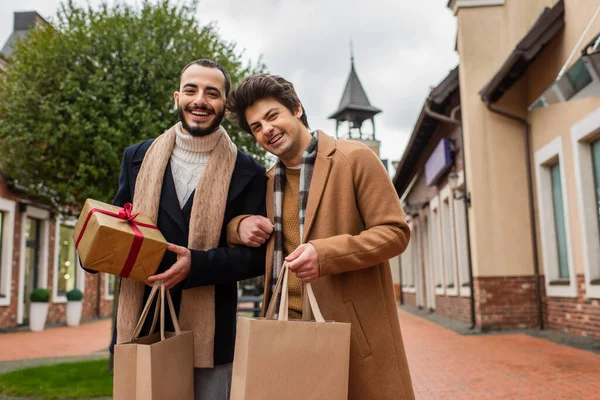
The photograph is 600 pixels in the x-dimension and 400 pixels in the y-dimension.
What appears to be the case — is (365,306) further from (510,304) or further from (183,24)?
(510,304)

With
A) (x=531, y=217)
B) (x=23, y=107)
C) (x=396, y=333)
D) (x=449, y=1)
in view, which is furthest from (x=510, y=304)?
(x=396, y=333)

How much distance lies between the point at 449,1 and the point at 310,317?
11401 millimetres

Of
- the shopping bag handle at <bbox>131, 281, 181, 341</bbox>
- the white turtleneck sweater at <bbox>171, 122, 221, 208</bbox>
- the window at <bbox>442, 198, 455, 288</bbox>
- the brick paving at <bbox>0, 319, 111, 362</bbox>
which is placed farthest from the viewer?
the window at <bbox>442, 198, 455, 288</bbox>

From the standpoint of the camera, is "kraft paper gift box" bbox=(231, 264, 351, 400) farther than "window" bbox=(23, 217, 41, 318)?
No

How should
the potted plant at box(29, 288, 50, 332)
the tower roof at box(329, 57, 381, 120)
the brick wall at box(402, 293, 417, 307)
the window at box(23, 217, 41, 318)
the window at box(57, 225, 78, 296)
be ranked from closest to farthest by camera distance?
the potted plant at box(29, 288, 50, 332) → the window at box(23, 217, 41, 318) → the window at box(57, 225, 78, 296) → the brick wall at box(402, 293, 417, 307) → the tower roof at box(329, 57, 381, 120)

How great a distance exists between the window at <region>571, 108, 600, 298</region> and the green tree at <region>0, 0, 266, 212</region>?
4336mm

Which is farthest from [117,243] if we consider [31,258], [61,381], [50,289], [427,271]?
[427,271]

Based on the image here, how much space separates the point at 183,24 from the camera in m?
8.28

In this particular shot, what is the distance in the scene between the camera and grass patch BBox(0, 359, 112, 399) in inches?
227

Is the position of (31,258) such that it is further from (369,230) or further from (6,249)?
(369,230)

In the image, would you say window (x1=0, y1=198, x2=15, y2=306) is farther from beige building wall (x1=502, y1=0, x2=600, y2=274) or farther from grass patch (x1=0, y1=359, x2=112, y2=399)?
beige building wall (x1=502, y1=0, x2=600, y2=274)

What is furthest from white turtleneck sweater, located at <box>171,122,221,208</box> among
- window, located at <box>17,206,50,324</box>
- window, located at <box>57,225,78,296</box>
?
window, located at <box>57,225,78,296</box>

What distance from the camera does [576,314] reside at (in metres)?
8.62

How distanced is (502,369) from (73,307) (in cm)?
1374
